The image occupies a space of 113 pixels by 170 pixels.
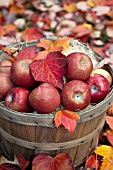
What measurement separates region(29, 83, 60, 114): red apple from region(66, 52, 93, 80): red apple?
0.18 meters

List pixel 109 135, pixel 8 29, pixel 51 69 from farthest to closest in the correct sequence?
pixel 8 29 < pixel 109 135 < pixel 51 69

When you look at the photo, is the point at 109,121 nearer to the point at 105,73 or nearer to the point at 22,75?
the point at 105,73

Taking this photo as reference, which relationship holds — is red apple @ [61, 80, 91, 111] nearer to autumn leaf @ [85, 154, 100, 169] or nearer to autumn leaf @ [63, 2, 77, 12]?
autumn leaf @ [85, 154, 100, 169]

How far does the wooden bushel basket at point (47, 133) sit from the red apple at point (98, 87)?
4cm

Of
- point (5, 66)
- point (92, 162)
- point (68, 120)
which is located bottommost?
point (92, 162)

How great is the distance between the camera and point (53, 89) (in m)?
1.86

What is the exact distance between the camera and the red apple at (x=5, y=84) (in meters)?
1.98

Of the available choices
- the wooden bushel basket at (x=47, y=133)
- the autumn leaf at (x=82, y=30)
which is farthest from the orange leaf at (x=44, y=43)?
the autumn leaf at (x=82, y=30)

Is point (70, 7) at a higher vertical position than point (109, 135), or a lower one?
higher

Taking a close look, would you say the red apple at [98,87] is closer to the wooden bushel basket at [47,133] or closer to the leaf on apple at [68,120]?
the wooden bushel basket at [47,133]

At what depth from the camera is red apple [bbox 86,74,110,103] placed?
78.0 inches

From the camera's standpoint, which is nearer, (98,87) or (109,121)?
(98,87)

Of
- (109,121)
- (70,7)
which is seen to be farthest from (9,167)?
(70,7)

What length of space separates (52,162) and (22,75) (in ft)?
1.79
